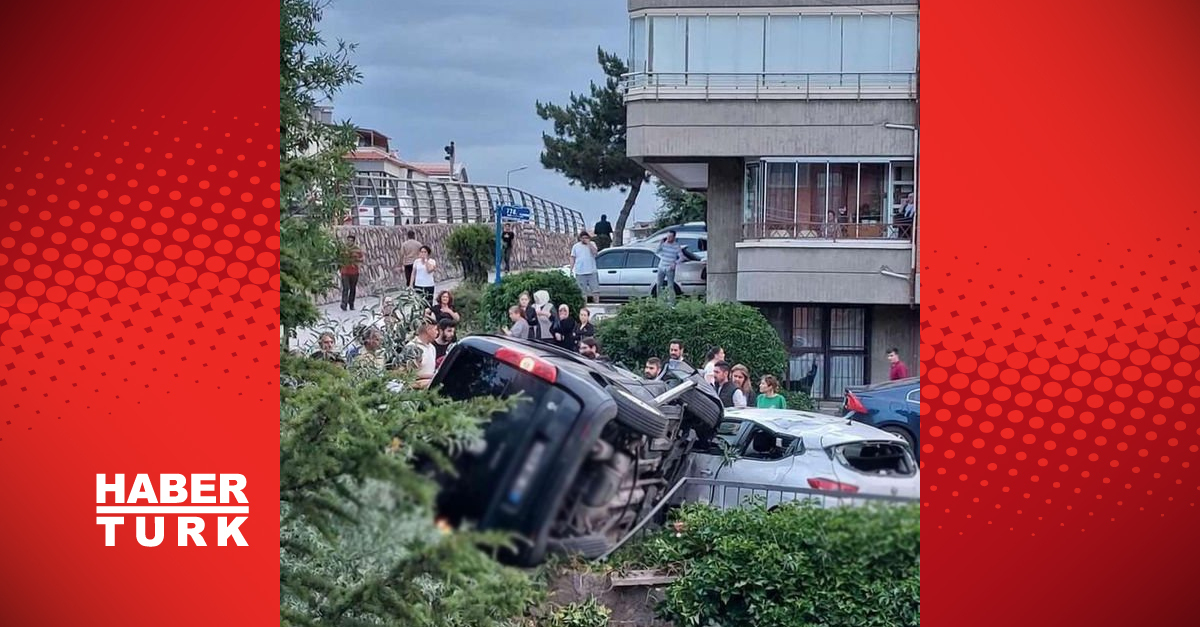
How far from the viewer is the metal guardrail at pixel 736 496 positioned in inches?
142

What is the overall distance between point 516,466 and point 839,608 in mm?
2027

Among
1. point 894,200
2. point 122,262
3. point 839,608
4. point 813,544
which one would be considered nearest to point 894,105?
point 894,200

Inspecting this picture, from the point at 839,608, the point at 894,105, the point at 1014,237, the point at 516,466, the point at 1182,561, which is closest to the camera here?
the point at 516,466

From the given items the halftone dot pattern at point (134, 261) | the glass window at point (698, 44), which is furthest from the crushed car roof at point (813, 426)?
the halftone dot pattern at point (134, 261)

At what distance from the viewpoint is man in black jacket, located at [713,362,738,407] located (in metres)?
4.32

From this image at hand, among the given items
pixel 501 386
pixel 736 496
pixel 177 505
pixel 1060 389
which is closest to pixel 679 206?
pixel 736 496

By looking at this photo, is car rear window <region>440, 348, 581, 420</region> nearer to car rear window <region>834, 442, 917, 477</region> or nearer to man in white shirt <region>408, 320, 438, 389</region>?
man in white shirt <region>408, 320, 438, 389</region>

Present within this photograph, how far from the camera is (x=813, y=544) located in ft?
14.9

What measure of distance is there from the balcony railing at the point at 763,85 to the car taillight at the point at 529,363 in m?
1.33

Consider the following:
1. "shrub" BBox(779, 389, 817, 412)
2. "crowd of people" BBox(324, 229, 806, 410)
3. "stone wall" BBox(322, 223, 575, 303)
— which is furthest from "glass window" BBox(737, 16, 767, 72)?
"shrub" BBox(779, 389, 817, 412)

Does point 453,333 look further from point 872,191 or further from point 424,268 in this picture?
point 872,191

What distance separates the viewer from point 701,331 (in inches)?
179

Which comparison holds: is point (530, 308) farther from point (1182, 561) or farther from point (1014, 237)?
point (1182, 561)

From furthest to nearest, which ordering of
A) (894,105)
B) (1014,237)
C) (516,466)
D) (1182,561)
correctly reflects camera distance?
1. (894,105)
2. (1182,561)
3. (1014,237)
4. (516,466)
